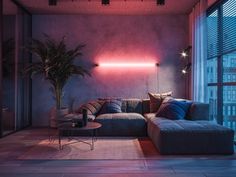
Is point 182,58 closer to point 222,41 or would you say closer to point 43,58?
point 222,41

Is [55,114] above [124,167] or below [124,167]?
above

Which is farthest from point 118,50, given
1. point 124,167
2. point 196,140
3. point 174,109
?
point 124,167

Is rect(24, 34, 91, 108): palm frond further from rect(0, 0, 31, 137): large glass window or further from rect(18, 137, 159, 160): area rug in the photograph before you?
rect(18, 137, 159, 160): area rug

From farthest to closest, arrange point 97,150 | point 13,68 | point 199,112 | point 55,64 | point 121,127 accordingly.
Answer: point 55,64 → point 13,68 → point 121,127 → point 199,112 → point 97,150

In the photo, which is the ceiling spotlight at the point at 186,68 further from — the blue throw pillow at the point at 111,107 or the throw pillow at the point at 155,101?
the blue throw pillow at the point at 111,107

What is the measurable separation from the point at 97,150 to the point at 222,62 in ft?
9.35

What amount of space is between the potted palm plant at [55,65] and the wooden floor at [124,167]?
→ 2.55 metres

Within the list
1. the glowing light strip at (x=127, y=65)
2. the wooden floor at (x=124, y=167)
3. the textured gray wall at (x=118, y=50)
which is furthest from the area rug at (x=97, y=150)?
the glowing light strip at (x=127, y=65)

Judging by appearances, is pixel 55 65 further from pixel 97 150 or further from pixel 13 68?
pixel 97 150

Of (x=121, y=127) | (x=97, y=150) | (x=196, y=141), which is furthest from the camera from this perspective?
(x=121, y=127)

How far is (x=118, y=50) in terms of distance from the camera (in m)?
7.11

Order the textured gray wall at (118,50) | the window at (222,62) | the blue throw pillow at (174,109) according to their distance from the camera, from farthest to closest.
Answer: the textured gray wall at (118,50)
the blue throw pillow at (174,109)
the window at (222,62)

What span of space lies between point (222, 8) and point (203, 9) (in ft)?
1.73

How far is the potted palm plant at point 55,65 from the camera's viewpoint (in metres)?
6.44
